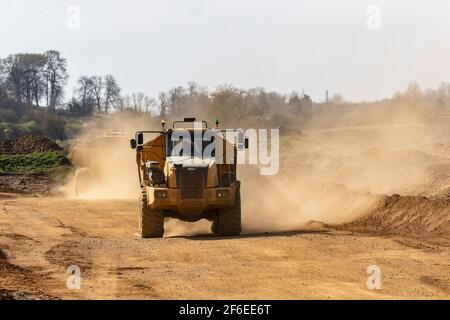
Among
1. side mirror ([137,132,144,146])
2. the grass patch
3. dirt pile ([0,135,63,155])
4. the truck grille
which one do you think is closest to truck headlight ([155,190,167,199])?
the truck grille

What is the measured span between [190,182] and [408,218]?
232 inches

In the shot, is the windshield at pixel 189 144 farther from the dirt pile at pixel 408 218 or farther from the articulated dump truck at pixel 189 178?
the dirt pile at pixel 408 218

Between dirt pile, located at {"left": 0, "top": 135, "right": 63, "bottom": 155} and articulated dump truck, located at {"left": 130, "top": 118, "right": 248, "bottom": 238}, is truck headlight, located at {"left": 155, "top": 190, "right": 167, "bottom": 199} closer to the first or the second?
articulated dump truck, located at {"left": 130, "top": 118, "right": 248, "bottom": 238}

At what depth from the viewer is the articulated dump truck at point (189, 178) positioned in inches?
714

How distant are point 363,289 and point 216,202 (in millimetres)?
7463

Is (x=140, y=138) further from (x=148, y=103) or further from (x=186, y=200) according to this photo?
(x=148, y=103)

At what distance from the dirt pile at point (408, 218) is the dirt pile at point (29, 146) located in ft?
114

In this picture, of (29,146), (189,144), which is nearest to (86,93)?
(29,146)

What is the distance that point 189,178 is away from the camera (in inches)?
714

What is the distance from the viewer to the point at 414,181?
2847 centimetres

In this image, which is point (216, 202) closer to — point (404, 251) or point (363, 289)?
point (404, 251)

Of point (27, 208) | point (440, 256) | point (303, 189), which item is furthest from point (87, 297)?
point (303, 189)

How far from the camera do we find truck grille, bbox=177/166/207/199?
18.1 meters

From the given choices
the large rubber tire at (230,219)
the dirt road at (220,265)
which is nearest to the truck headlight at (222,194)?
the large rubber tire at (230,219)
